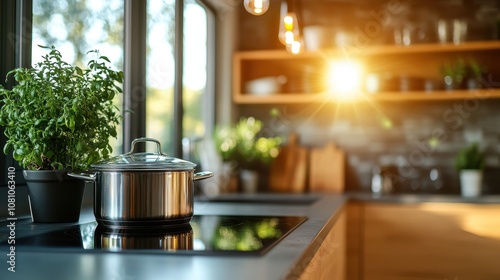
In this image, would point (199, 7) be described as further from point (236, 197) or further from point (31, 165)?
point (31, 165)

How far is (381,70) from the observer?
4.35m

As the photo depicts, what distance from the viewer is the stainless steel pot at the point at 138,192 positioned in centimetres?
163

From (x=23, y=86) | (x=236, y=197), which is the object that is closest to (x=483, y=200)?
(x=236, y=197)

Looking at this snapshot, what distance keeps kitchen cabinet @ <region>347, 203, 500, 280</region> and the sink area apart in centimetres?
30

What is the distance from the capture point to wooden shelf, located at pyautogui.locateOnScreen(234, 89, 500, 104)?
401 centimetres

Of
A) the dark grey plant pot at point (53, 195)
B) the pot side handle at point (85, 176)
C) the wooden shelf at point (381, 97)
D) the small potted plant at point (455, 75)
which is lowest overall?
the dark grey plant pot at point (53, 195)

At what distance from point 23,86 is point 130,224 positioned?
508mm

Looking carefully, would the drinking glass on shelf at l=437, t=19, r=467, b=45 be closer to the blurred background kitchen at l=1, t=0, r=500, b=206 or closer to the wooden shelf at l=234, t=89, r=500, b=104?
the blurred background kitchen at l=1, t=0, r=500, b=206

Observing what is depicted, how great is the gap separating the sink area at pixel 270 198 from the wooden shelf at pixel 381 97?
75 cm

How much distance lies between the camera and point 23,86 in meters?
1.72

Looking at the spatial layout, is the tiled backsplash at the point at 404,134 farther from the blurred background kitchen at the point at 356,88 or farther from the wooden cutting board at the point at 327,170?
the wooden cutting board at the point at 327,170

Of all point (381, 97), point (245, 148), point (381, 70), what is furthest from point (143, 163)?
point (381, 70)

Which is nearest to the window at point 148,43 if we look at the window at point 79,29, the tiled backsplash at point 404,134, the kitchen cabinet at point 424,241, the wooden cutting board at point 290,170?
the window at point 79,29

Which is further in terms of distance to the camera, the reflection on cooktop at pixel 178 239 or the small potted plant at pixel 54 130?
the small potted plant at pixel 54 130
